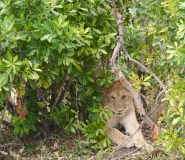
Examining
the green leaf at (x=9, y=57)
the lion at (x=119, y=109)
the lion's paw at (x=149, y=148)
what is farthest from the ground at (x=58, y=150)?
the green leaf at (x=9, y=57)

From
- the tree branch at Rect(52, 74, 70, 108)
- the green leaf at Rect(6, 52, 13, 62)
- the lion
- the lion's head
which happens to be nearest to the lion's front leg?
the lion

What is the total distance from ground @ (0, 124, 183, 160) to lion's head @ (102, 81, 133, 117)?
0.49 m

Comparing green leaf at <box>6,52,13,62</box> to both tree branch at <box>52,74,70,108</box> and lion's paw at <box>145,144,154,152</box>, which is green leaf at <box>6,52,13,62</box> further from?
lion's paw at <box>145,144,154,152</box>

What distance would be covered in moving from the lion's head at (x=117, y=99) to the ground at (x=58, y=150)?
489 millimetres

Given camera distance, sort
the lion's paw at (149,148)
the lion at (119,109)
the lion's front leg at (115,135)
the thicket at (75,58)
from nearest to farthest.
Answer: the thicket at (75,58), the lion's paw at (149,148), the lion's front leg at (115,135), the lion at (119,109)

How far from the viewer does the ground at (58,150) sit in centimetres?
523

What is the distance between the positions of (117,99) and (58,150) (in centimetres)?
101

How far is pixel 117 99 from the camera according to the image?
5.85 m

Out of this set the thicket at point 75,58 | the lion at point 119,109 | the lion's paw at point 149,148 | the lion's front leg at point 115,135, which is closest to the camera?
the thicket at point 75,58

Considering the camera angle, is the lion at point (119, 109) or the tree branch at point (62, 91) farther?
the lion at point (119, 109)

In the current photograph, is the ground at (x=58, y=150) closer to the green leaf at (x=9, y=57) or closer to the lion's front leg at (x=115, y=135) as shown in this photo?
the lion's front leg at (x=115, y=135)

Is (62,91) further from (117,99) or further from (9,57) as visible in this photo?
(9,57)

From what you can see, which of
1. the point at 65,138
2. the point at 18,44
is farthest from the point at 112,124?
the point at 18,44

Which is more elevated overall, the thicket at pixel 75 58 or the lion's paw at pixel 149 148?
the thicket at pixel 75 58
